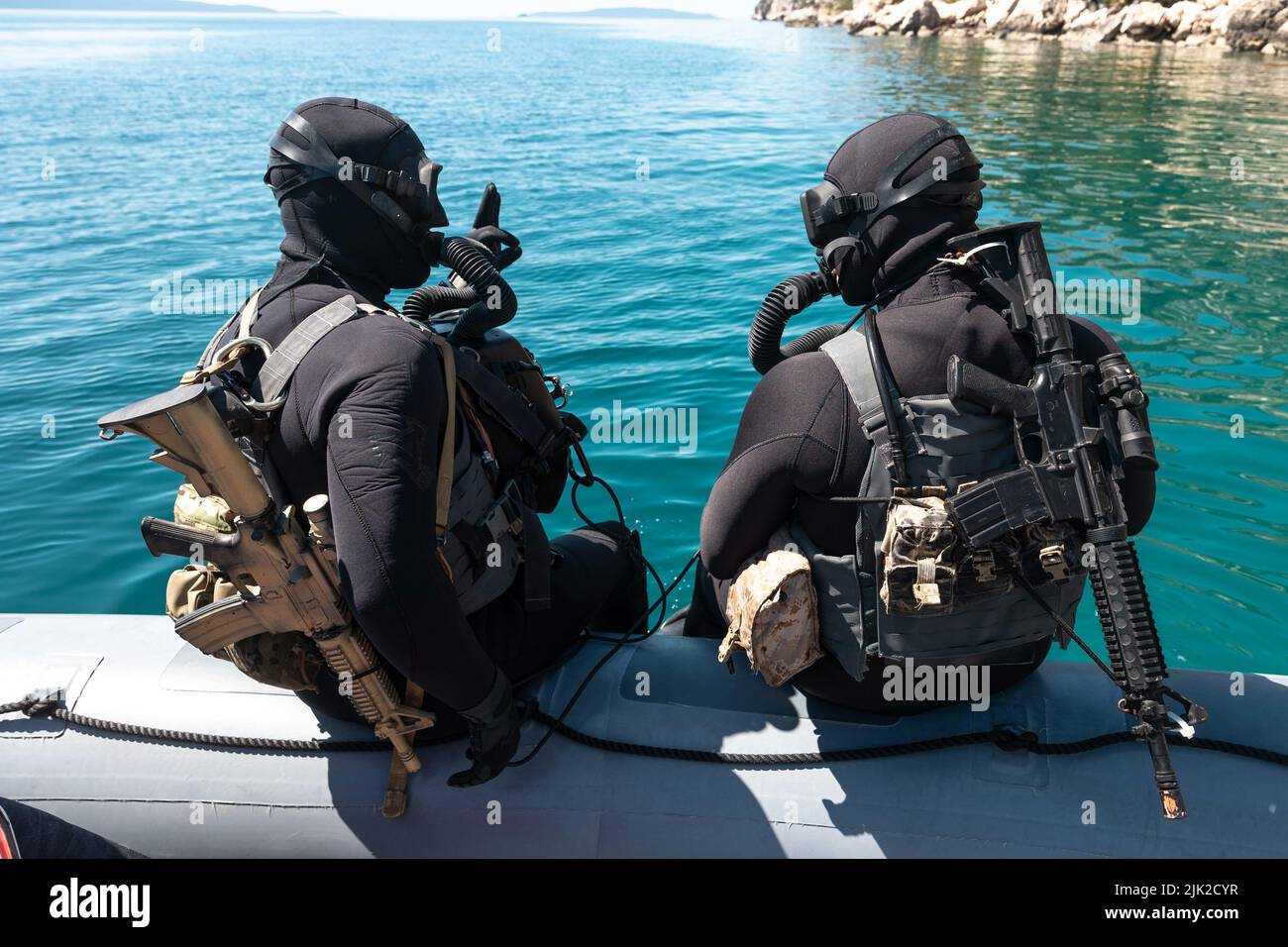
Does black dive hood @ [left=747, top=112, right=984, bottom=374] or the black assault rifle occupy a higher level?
black dive hood @ [left=747, top=112, right=984, bottom=374]

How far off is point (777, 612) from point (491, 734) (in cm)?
78

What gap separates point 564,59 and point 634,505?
42.0m

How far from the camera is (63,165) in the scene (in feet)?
52.8

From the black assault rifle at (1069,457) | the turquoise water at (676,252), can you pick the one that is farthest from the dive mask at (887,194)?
the turquoise water at (676,252)

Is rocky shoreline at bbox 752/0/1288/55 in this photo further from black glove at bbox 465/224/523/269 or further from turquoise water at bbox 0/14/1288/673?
black glove at bbox 465/224/523/269

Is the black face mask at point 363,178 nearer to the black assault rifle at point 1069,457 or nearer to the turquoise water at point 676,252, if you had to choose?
the black assault rifle at point 1069,457

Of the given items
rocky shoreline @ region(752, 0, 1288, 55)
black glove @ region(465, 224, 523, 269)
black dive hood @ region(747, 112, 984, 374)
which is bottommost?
black glove @ region(465, 224, 523, 269)

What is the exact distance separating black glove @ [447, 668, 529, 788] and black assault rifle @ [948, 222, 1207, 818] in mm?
1189

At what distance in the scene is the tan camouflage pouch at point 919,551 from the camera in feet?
7.16

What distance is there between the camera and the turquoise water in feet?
17.2

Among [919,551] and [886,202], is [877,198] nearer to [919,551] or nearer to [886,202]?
[886,202]

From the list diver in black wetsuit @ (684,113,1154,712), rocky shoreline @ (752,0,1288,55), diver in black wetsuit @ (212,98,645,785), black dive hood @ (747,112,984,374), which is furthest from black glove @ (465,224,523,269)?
rocky shoreline @ (752,0,1288,55)
